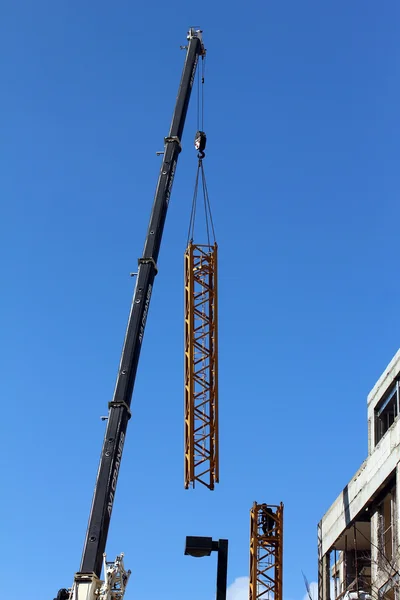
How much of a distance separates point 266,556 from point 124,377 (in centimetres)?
2348

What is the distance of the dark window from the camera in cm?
4269

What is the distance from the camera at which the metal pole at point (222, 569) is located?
68.6 ft

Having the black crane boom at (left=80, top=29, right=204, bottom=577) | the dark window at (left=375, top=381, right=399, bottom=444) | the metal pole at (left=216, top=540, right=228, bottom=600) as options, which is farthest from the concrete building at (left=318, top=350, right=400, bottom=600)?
the metal pole at (left=216, top=540, right=228, bottom=600)

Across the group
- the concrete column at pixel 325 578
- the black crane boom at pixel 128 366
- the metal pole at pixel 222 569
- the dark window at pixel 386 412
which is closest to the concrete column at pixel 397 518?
the dark window at pixel 386 412

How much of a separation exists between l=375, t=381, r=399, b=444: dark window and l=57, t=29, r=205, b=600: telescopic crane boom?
11.9 m

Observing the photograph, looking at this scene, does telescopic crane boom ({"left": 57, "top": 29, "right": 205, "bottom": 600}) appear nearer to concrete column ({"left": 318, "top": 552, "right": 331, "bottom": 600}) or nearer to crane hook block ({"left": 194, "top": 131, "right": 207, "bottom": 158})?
crane hook block ({"left": 194, "top": 131, "right": 207, "bottom": 158})

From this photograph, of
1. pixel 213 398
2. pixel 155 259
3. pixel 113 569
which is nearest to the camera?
pixel 113 569

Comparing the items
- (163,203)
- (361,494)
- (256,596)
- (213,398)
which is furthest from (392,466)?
(256,596)

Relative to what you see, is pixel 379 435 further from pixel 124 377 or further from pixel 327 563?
pixel 124 377

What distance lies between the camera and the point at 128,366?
3509cm

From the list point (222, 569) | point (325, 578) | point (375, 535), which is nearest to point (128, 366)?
point (375, 535)

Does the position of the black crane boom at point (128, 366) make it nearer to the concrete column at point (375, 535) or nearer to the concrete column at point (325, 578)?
the concrete column at point (375, 535)

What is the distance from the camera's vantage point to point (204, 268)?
161ft

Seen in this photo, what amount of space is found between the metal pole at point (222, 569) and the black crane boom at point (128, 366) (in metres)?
9.35
